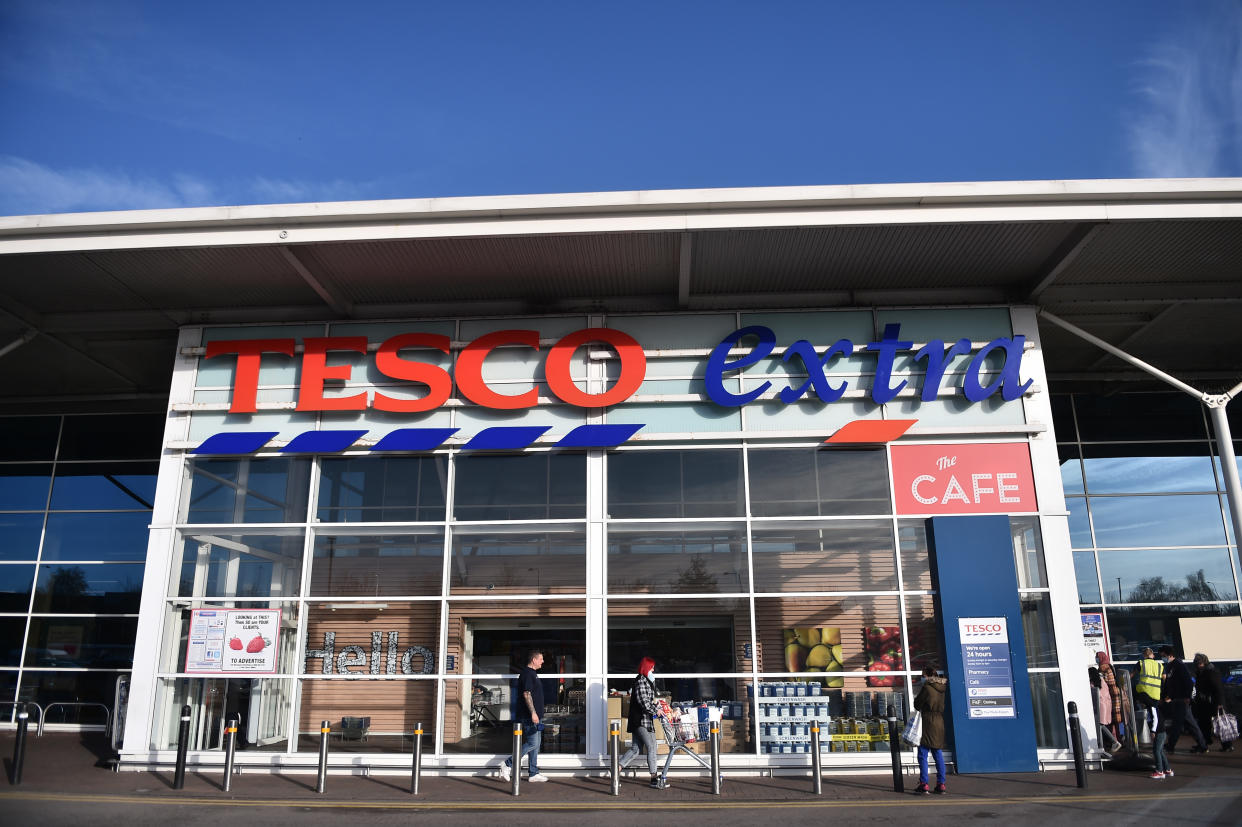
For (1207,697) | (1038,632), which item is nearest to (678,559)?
(1038,632)

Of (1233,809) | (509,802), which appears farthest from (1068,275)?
(509,802)

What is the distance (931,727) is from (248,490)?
1063 cm

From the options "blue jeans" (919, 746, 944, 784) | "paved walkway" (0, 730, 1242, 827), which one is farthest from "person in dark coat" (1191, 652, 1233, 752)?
"blue jeans" (919, 746, 944, 784)

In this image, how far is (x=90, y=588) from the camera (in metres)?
19.2

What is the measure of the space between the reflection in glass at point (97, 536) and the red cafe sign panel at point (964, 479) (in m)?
16.3

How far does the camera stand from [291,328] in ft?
47.9

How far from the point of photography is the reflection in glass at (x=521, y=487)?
13555mm

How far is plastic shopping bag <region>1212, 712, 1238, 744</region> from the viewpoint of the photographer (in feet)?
42.2

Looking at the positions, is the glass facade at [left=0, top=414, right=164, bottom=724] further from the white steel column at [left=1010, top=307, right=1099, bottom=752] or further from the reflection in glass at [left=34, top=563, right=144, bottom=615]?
the white steel column at [left=1010, top=307, right=1099, bottom=752]

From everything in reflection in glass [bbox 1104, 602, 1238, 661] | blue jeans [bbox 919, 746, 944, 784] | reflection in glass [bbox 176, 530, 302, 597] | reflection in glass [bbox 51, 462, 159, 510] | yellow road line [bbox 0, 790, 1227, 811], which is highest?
reflection in glass [bbox 51, 462, 159, 510]

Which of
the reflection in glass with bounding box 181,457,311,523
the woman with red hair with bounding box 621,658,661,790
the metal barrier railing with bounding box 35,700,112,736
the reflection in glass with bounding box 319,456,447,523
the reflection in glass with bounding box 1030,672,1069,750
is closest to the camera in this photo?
the woman with red hair with bounding box 621,658,661,790

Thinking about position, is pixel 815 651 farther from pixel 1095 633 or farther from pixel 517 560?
pixel 1095 633

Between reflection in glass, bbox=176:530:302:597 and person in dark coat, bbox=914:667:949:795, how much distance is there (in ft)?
30.3

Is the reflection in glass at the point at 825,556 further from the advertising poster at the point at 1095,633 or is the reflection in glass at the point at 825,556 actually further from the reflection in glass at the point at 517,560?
the advertising poster at the point at 1095,633
